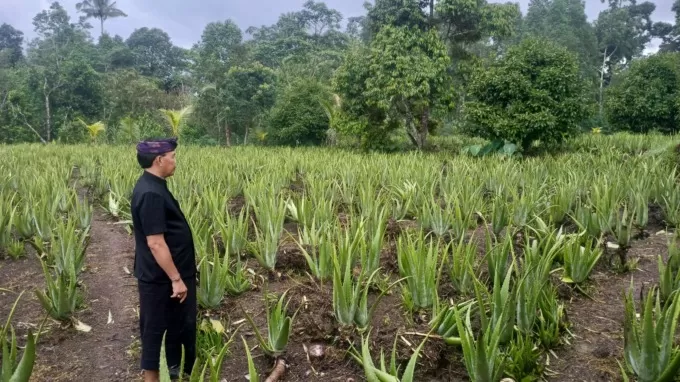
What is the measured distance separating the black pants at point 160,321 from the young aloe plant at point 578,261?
7.33 feet

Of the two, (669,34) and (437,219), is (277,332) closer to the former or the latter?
(437,219)

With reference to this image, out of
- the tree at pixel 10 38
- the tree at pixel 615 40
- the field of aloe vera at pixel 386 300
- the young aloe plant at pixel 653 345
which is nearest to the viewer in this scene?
the young aloe plant at pixel 653 345

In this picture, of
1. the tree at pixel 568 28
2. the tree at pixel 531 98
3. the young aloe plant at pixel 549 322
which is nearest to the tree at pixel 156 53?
the tree at pixel 568 28

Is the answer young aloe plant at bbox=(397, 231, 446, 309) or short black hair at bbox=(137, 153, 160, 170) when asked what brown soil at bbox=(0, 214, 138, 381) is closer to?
short black hair at bbox=(137, 153, 160, 170)

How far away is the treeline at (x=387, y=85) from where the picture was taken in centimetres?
1112

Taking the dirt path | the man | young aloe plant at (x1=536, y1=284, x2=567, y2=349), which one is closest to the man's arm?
the man

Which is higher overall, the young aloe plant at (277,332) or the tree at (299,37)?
the tree at (299,37)

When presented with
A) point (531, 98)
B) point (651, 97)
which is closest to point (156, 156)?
point (531, 98)

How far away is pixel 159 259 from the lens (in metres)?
2.29

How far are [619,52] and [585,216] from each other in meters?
33.7

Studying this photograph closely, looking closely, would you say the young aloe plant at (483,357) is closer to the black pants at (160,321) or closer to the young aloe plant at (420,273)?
the young aloe plant at (420,273)

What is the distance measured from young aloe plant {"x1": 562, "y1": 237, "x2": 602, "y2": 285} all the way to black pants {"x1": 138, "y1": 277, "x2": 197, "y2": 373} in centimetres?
223

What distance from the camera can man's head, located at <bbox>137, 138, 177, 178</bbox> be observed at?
242 cm

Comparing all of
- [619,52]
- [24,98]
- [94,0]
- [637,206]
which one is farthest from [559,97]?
[94,0]
